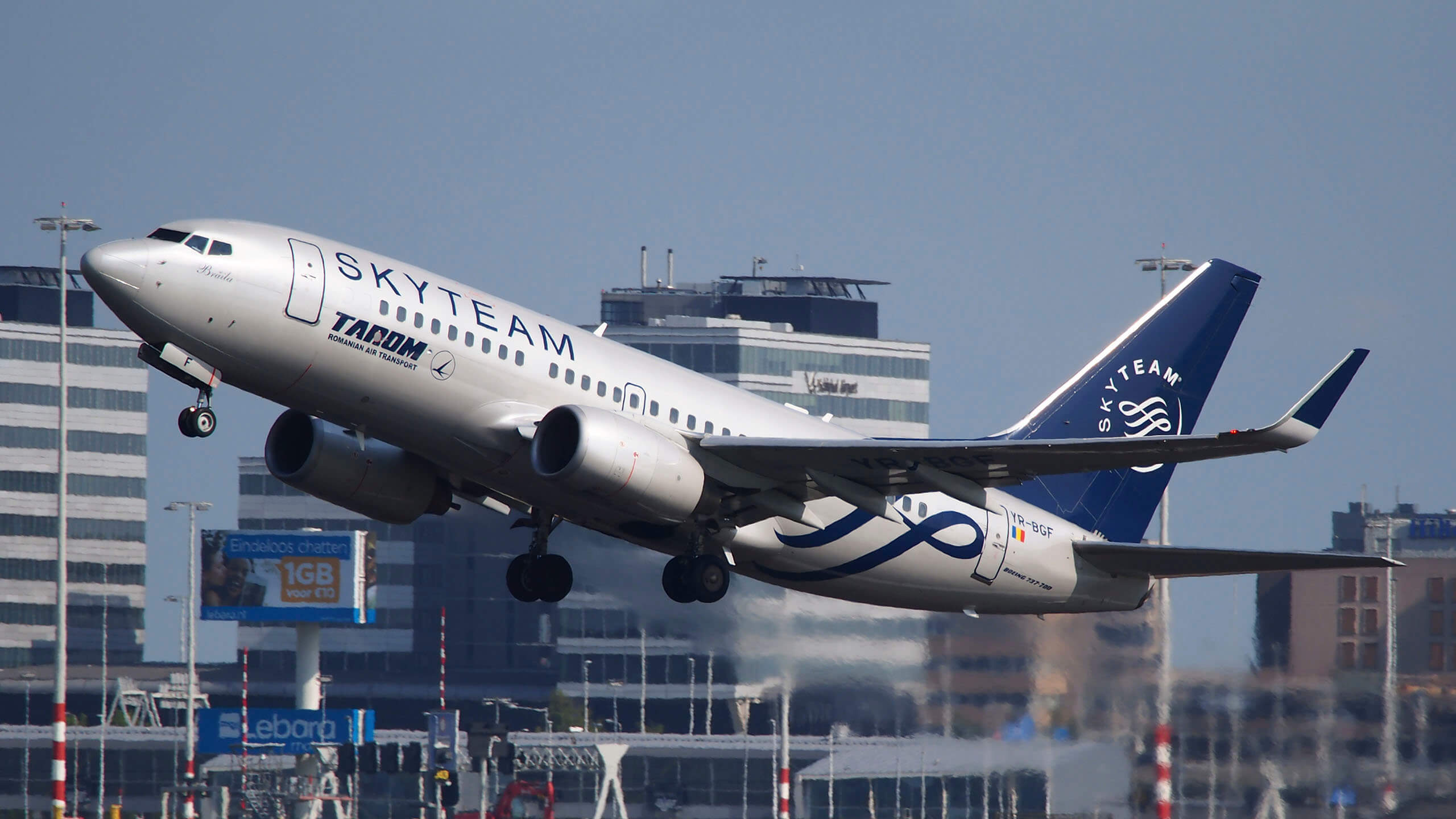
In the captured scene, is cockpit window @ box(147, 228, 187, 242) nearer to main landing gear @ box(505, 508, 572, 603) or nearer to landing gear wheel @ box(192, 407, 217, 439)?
landing gear wheel @ box(192, 407, 217, 439)

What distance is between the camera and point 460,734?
242 ft

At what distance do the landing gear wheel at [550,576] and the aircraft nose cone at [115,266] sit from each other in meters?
10.0

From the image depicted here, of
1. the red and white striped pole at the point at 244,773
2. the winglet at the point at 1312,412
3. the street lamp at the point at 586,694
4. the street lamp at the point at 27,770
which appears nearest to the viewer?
the winglet at the point at 1312,412

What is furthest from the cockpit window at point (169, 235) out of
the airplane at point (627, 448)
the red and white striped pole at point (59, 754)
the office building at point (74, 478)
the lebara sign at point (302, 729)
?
the office building at point (74, 478)

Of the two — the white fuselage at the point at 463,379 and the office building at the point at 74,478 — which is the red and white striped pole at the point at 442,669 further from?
the office building at the point at 74,478

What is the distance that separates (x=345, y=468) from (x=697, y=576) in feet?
21.5

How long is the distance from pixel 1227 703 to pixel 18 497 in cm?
12317

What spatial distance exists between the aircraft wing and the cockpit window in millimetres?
8904

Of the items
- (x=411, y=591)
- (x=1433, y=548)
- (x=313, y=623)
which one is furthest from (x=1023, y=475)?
(x=411, y=591)

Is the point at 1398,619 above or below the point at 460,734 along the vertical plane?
above

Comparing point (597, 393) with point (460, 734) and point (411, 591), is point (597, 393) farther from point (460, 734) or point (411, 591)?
point (411, 591)

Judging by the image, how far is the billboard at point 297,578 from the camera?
261 feet

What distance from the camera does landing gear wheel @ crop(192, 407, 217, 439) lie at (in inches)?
1185

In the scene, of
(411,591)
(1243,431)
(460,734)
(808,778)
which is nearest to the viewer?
(1243,431)
